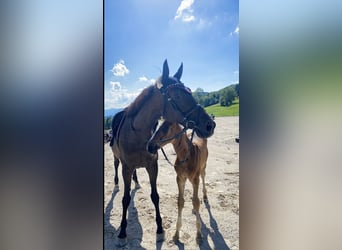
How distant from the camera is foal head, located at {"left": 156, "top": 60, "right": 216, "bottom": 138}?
1.25m

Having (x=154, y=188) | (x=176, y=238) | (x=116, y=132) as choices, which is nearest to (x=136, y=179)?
(x=154, y=188)

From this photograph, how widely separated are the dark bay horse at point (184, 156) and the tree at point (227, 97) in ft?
0.78

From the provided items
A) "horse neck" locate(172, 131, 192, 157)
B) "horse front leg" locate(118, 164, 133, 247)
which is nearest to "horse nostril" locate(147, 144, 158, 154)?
"horse neck" locate(172, 131, 192, 157)

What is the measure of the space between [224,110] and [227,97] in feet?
0.25

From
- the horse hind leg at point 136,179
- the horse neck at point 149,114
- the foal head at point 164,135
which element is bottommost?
the horse hind leg at point 136,179

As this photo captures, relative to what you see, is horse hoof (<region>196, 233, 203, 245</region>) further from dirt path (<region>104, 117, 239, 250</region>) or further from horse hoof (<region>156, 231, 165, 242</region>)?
horse hoof (<region>156, 231, 165, 242</region>)

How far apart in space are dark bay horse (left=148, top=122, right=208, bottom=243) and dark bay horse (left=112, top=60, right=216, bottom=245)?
46mm

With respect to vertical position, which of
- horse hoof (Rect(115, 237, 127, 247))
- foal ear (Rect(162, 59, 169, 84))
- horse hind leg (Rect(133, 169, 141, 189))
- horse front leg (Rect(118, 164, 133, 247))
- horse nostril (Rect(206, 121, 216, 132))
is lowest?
horse hoof (Rect(115, 237, 127, 247))

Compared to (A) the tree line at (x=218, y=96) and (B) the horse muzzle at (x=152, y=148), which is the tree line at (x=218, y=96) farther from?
(B) the horse muzzle at (x=152, y=148)

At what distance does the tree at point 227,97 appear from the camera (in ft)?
4.01

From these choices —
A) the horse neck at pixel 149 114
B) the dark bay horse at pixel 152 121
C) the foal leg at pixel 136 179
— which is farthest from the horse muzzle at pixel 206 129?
the foal leg at pixel 136 179

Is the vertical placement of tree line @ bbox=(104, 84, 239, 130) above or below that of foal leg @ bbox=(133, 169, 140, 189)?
above
